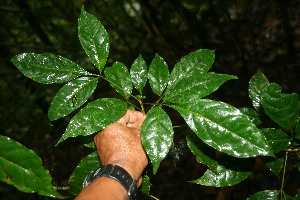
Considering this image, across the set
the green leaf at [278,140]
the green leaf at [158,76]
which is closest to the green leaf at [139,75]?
the green leaf at [158,76]

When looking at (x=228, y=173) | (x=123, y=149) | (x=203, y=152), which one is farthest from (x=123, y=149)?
(x=228, y=173)

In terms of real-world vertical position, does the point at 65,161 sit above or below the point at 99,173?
below

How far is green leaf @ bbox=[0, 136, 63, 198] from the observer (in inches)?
26.9

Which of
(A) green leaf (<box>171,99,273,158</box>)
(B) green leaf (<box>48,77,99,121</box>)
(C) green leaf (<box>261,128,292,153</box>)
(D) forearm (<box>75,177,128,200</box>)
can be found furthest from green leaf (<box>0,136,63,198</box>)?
(C) green leaf (<box>261,128,292,153</box>)

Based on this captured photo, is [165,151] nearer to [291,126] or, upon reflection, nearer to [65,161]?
[291,126]

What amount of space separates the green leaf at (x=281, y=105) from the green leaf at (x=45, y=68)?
0.76m

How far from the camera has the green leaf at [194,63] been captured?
3.84 feet

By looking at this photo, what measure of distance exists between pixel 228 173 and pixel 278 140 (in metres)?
0.24

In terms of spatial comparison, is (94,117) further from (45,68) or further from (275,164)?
(275,164)

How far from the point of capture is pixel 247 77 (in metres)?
3.55

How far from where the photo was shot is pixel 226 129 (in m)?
0.88

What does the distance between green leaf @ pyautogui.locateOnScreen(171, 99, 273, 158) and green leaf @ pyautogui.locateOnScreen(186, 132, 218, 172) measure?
213 mm

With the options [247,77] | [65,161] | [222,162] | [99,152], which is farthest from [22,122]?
[222,162]

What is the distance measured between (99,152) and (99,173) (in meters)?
0.16
